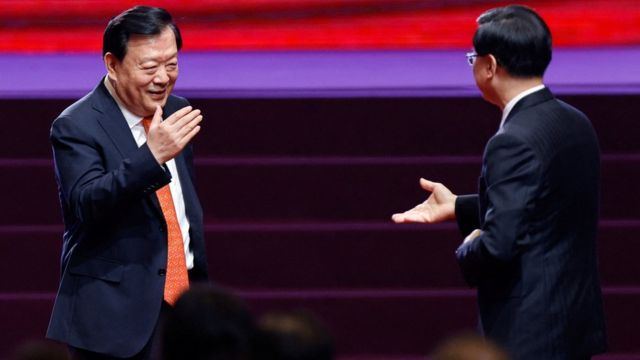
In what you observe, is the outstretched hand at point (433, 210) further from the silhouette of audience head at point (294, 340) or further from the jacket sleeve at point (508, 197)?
the silhouette of audience head at point (294, 340)

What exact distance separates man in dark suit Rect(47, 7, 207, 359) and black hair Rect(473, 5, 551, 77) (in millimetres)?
699

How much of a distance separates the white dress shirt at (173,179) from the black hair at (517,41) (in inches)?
31.5

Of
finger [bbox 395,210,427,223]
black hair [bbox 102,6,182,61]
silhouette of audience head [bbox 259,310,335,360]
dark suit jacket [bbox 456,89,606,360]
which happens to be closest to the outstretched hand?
finger [bbox 395,210,427,223]

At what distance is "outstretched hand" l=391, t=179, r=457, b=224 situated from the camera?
3.45 metres

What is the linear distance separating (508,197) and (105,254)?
0.92 meters

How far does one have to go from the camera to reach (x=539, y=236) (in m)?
3.25

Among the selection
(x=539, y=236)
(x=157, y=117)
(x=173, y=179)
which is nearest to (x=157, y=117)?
(x=157, y=117)

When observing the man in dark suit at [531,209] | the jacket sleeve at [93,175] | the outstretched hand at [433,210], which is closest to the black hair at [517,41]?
the man in dark suit at [531,209]

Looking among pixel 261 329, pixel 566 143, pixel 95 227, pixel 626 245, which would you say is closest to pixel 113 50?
pixel 95 227

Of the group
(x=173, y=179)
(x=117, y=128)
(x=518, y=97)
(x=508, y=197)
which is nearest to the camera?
(x=508, y=197)

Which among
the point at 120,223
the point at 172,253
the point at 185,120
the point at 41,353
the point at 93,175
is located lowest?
Result: the point at 172,253

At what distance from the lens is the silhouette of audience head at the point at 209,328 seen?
2.03 meters

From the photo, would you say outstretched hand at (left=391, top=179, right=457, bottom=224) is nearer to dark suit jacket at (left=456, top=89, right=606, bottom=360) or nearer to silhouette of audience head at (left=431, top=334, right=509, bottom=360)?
dark suit jacket at (left=456, top=89, right=606, bottom=360)

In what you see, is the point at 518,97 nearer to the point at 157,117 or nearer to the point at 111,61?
the point at 157,117
